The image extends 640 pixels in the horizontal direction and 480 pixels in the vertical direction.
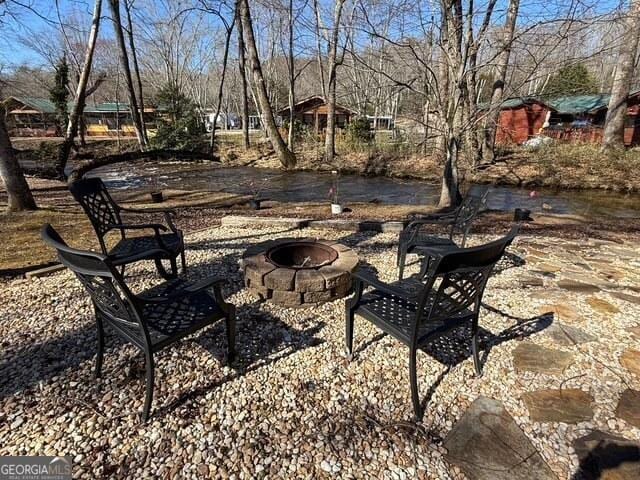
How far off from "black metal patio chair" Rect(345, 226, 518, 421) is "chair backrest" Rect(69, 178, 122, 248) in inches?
107

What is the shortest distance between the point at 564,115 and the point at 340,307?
25213 millimetres

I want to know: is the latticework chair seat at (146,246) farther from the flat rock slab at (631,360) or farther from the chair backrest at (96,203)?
the flat rock slab at (631,360)

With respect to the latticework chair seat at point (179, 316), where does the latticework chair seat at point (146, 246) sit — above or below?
above

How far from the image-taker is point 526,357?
229cm

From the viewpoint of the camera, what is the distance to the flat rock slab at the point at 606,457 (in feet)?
4.82

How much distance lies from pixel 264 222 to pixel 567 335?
418 cm

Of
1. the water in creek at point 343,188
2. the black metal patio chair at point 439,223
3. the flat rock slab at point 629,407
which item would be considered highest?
the black metal patio chair at point 439,223

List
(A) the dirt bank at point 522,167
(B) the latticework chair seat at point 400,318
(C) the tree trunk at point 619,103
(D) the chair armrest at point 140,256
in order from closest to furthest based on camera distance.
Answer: (B) the latticework chair seat at point 400,318
(D) the chair armrest at point 140,256
(A) the dirt bank at point 522,167
(C) the tree trunk at point 619,103

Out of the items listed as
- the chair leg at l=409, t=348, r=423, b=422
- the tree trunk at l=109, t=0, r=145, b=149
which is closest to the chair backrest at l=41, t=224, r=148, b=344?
the chair leg at l=409, t=348, r=423, b=422

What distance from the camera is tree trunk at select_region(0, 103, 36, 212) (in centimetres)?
535

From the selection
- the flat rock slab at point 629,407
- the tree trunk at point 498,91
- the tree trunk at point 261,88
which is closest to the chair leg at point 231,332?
the flat rock slab at point 629,407

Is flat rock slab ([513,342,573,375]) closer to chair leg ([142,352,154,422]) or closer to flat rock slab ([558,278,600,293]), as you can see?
flat rock slab ([558,278,600,293])

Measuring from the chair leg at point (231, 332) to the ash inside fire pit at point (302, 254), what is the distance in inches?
44.6

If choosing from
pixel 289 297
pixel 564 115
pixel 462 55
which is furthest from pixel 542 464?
pixel 564 115
